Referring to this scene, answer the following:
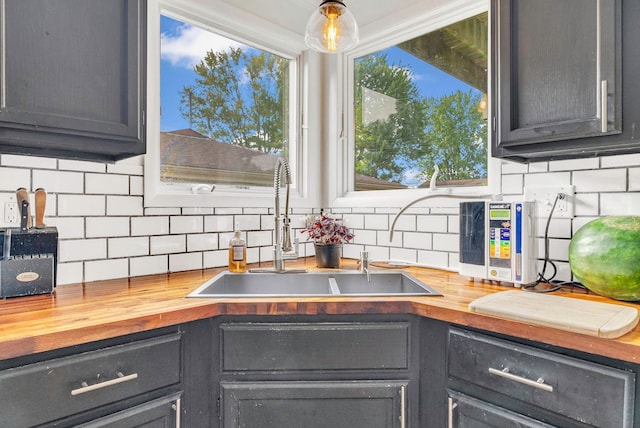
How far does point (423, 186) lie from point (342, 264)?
582 millimetres

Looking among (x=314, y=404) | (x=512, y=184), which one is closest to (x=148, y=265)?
(x=314, y=404)

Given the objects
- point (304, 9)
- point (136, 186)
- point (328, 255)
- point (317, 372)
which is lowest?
point (317, 372)

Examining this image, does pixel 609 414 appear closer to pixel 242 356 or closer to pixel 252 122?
pixel 242 356

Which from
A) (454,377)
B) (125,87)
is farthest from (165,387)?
(125,87)

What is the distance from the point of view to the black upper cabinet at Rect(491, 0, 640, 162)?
42.9 inches

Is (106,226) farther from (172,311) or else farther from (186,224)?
(172,311)

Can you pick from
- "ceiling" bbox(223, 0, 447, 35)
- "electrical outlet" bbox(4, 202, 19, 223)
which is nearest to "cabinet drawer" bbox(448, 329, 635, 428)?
"electrical outlet" bbox(4, 202, 19, 223)

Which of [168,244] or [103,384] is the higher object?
[168,244]

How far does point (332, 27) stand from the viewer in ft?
4.78

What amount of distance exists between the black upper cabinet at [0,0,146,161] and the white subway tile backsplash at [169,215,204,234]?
0.41 m

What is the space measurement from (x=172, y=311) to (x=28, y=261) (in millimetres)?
550

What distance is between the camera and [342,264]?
1951 mm

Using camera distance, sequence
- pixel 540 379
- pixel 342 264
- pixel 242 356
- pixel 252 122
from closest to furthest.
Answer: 1. pixel 540 379
2. pixel 242 356
3. pixel 342 264
4. pixel 252 122

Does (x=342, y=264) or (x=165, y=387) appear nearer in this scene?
(x=165, y=387)
